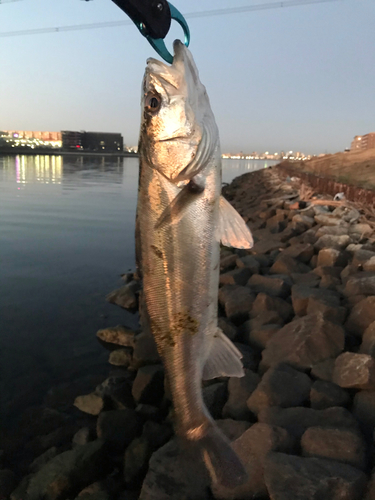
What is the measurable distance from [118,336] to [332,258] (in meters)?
4.55

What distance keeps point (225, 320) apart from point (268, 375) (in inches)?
71.4

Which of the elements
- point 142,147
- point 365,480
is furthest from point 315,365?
point 142,147

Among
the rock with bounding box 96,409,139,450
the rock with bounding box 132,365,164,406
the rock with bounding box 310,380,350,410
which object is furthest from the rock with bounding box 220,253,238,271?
the rock with bounding box 310,380,350,410

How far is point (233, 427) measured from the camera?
3.39 m

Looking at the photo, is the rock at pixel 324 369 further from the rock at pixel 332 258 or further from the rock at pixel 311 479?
the rock at pixel 332 258

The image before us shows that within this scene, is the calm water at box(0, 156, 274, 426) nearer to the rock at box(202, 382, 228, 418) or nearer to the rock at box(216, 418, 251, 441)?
the rock at box(202, 382, 228, 418)

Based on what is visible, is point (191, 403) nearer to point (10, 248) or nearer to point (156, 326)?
point (156, 326)

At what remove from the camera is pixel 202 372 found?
2539 millimetres

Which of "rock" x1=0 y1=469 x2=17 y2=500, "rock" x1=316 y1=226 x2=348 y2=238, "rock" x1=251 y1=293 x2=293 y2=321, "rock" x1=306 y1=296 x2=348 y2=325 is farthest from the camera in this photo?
"rock" x1=316 y1=226 x2=348 y2=238

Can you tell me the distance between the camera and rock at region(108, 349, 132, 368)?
600 cm

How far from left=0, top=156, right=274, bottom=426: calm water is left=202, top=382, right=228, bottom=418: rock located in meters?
2.76

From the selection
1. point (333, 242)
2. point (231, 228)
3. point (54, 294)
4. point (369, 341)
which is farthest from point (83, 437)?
point (333, 242)

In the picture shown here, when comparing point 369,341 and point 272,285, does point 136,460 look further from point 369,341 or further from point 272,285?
point 272,285

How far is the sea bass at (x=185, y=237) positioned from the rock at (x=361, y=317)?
273 cm
